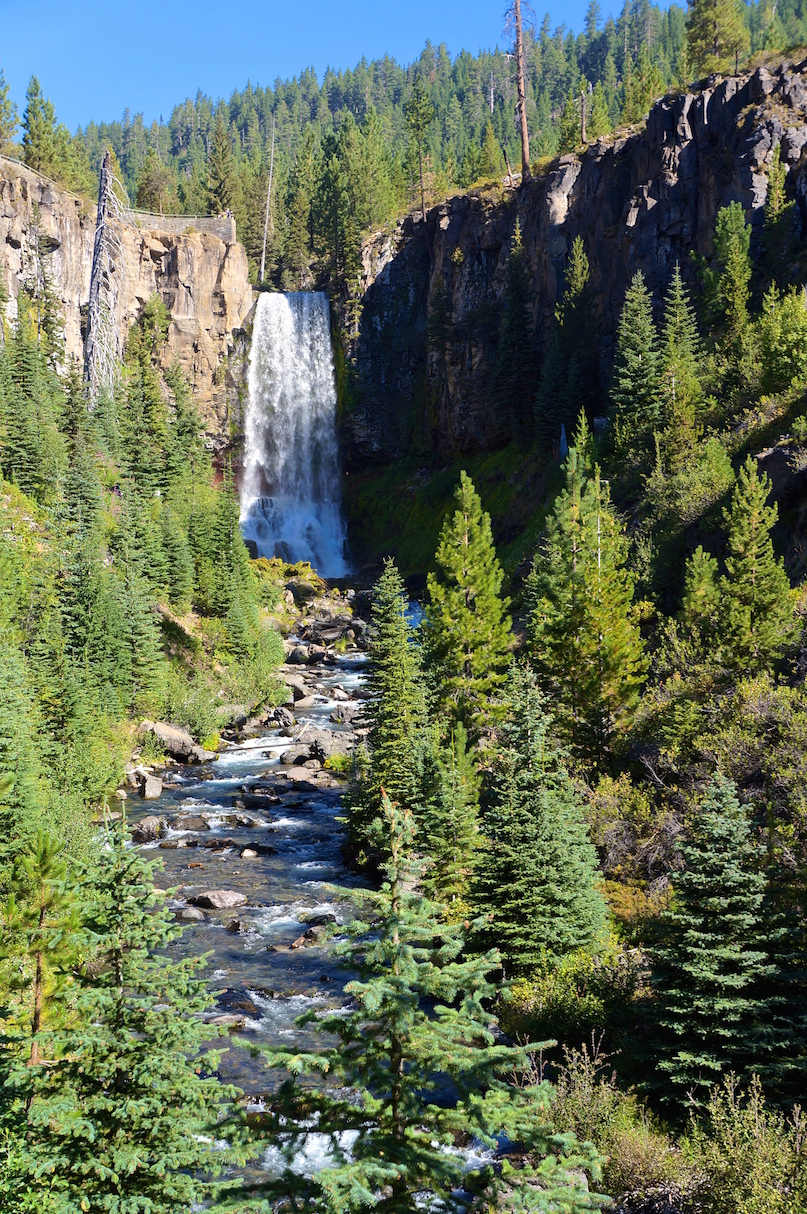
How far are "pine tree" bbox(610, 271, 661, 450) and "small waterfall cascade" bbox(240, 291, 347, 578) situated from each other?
36.5 metres

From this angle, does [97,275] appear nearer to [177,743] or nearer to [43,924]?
[177,743]

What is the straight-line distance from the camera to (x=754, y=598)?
27.8 m

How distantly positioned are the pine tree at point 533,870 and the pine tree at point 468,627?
1206 centimetres

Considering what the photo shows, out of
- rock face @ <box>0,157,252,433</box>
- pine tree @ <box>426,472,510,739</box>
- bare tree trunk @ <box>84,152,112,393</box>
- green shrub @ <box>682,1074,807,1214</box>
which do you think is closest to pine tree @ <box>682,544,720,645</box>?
pine tree @ <box>426,472,510,739</box>

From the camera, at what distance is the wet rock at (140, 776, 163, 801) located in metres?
37.2

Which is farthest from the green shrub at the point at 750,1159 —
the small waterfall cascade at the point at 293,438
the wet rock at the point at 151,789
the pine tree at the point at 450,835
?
the small waterfall cascade at the point at 293,438

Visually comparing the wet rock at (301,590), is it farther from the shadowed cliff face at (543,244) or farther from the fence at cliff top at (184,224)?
the fence at cliff top at (184,224)

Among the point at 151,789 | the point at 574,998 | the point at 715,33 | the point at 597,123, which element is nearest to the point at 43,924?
the point at 574,998

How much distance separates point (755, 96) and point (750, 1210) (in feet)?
220

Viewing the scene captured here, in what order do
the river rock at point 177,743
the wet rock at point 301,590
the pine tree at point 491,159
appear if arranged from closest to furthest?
the river rock at point 177,743
the wet rock at point 301,590
the pine tree at point 491,159

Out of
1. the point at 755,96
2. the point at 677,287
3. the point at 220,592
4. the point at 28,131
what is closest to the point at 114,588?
the point at 220,592

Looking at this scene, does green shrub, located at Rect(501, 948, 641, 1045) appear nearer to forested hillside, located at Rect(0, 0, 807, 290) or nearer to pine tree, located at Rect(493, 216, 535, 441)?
pine tree, located at Rect(493, 216, 535, 441)

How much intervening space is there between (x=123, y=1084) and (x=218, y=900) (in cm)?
1889

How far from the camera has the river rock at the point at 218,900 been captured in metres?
27.0
